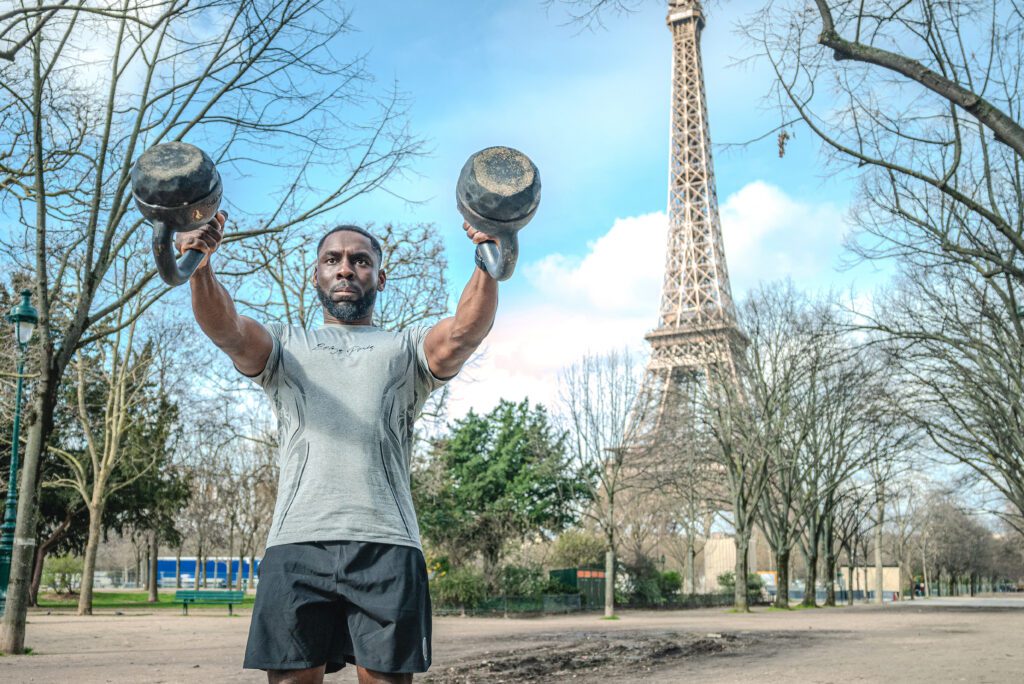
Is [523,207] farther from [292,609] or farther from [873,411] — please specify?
[873,411]

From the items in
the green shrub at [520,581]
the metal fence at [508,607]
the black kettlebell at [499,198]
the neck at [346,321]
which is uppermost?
the black kettlebell at [499,198]

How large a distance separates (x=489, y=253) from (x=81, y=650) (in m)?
12.7

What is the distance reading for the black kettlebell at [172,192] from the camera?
2.26 meters

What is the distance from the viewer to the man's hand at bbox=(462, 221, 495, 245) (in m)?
2.44

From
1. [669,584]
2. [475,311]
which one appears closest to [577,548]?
[669,584]

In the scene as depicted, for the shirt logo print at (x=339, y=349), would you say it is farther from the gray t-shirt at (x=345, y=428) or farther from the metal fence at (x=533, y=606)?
the metal fence at (x=533, y=606)

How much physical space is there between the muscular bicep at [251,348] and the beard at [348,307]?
24 cm

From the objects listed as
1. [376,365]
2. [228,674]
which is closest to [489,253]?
[376,365]

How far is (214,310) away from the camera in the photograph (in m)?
2.53

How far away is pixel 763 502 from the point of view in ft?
110

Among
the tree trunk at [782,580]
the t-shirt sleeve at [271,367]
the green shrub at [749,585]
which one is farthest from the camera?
the green shrub at [749,585]

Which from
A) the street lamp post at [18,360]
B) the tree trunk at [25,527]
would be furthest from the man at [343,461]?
the street lamp post at [18,360]

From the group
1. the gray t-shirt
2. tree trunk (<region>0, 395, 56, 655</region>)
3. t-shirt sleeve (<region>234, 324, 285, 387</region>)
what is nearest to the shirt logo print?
the gray t-shirt

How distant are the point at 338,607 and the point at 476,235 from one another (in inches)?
43.9
